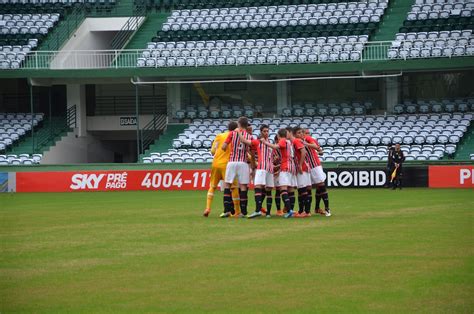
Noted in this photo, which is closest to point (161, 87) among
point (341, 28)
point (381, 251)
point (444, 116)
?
point (341, 28)

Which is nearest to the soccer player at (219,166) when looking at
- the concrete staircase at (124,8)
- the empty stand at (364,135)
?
the empty stand at (364,135)

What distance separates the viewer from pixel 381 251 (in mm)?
15203

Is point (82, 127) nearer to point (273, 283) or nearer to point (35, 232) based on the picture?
point (35, 232)

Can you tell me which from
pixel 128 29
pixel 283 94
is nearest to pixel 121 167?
pixel 283 94

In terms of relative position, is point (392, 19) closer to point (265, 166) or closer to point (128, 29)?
point (128, 29)

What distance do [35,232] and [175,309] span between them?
31.4ft

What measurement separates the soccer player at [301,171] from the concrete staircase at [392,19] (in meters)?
28.2

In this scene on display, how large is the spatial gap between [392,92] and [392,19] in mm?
3814

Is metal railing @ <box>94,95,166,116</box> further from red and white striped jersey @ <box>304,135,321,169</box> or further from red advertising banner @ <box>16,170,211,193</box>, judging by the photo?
red and white striped jersey @ <box>304,135,321,169</box>

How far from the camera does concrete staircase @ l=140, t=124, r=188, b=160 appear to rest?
49188mm

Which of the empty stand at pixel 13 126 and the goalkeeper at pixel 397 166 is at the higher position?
the empty stand at pixel 13 126

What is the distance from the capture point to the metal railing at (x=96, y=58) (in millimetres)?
48375

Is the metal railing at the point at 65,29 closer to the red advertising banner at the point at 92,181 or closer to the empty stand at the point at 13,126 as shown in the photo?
the empty stand at the point at 13,126

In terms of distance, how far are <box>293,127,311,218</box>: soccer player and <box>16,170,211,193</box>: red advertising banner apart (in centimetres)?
1996
